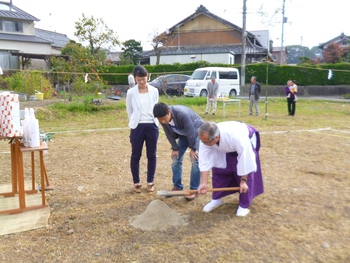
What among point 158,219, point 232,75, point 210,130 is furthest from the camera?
point 232,75

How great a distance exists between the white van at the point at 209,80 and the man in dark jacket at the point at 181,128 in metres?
13.5

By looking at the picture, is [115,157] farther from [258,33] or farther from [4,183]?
[258,33]

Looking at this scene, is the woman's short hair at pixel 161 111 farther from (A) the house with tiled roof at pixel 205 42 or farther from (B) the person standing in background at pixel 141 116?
(A) the house with tiled roof at pixel 205 42

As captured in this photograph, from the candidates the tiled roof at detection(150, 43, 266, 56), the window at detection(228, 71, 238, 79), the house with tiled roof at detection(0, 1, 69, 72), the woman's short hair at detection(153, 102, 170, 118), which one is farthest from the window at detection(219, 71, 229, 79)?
the woman's short hair at detection(153, 102, 170, 118)

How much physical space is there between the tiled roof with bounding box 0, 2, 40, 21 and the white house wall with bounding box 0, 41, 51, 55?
7.23ft

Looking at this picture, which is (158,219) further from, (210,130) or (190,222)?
(210,130)

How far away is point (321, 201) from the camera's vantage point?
379 cm

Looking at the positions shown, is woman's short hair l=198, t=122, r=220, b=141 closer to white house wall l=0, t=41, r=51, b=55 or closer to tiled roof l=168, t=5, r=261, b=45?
white house wall l=0, t=41, r=51, b=55

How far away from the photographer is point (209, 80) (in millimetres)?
17594

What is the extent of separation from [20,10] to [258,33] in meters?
26.7

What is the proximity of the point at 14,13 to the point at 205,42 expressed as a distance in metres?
17.0

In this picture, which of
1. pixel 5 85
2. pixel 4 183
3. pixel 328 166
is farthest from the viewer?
pixel 5 85

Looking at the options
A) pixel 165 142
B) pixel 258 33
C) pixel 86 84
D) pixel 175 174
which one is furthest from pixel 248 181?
pixel 258 33

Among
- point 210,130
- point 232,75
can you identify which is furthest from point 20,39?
point 210,130
